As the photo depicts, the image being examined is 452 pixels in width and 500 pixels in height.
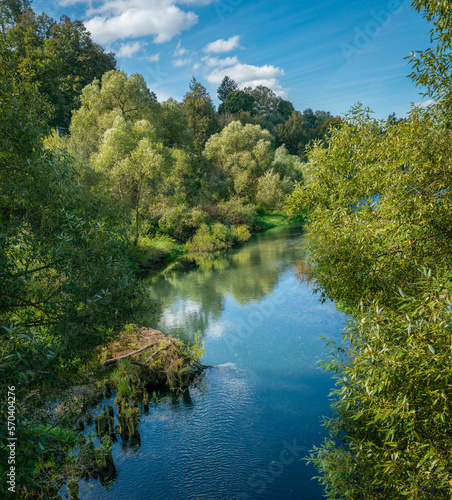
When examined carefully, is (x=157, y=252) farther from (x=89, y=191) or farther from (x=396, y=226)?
(x=396, y=226)

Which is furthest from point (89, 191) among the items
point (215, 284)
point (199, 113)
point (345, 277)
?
point (199, 113)

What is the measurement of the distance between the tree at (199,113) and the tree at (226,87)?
38.3 m

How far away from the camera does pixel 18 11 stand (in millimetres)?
50719

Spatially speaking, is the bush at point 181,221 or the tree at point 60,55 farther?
the tree at point 60,55

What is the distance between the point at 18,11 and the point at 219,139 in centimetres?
3427

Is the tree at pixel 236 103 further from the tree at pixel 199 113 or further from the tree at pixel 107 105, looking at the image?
the tree at pixel 107 105

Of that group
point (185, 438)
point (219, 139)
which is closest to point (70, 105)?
point (219, 139)

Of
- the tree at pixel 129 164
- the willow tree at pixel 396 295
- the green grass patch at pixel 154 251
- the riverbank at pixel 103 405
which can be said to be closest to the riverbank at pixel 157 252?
the green grass patch at pixel 154 251

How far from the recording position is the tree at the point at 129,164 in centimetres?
3092

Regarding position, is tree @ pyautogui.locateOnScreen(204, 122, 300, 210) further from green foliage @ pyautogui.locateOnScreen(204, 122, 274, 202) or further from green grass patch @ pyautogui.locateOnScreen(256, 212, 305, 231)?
green grass patch @ pyautogui.locateOnScreen(256, 212, 305, 231)

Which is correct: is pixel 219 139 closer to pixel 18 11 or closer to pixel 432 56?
pixel 18 11

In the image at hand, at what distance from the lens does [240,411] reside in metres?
12.4

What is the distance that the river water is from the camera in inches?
372

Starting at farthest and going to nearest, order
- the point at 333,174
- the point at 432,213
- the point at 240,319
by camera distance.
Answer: the point at 240,319 → the point at 333,174 → the point at 432,213
